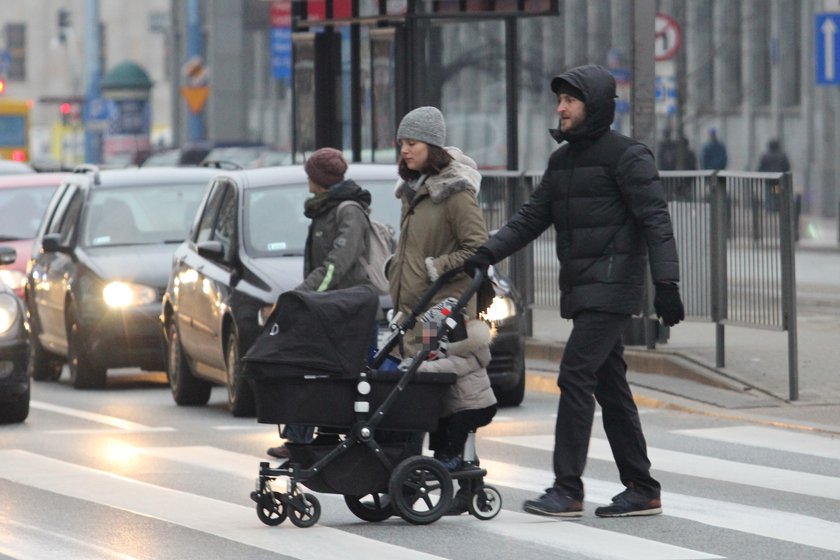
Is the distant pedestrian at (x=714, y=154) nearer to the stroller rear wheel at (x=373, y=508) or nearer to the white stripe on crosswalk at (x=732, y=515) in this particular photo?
the white stripe on crosswalk at (x=732, y=515)

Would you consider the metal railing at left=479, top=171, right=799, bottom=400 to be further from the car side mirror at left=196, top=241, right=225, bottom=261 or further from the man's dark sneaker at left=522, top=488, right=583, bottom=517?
the man's dark sneaker at left=522, top=488, right=583, bottom=517

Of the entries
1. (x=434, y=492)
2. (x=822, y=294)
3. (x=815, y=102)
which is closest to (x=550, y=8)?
(x=822, y=294)

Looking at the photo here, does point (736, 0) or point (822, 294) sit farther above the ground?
point (736, 0)

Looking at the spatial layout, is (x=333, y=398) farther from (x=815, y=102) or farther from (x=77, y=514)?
(x=815, y=102)

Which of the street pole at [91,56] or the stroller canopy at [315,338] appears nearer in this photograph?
the stroller canopy at [315,338]

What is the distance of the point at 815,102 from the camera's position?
46.6 meters

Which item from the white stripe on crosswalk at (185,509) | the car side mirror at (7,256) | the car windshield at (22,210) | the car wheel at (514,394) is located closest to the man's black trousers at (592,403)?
the white stripe on crosswalk at (185,509)

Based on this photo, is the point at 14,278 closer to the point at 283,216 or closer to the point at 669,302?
the point at 283,216

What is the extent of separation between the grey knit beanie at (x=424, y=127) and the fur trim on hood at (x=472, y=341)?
30.2 inches

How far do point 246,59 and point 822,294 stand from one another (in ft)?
170

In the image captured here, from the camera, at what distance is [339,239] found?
1153 cm

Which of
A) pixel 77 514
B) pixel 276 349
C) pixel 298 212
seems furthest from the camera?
pixel 298 212

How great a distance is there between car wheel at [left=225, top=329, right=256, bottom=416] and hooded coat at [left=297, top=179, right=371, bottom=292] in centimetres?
242

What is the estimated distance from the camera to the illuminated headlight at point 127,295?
55.1ft
